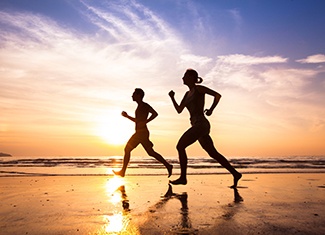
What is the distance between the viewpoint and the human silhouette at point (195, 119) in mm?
6395

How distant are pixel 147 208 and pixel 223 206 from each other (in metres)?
1.01

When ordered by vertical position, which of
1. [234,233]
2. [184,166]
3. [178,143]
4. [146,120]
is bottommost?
[234,233]

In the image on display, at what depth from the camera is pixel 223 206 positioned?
13.9 ft

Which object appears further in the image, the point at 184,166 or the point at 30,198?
the point at 184,166

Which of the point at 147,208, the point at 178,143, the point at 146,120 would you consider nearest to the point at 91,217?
the point at 147,208

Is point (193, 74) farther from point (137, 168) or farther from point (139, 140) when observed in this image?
point (137, 168)

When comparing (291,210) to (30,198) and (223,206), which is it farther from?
(30,198)

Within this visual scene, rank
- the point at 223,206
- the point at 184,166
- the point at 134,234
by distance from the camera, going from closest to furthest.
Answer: the point at 134,234 < the point at 223,206 < the point at 184,166

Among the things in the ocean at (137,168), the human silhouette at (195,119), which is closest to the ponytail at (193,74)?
the human silhouette at (195,119)

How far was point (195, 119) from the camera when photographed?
→ 645 centimetres

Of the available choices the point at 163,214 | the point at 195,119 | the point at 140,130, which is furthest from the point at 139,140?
the point at 163,214

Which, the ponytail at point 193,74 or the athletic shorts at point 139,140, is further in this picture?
the athletic shorts at point 139,140

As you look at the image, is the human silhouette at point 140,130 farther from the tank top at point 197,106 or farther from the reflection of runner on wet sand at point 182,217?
the reflection of runner on wet sand at point 182,217

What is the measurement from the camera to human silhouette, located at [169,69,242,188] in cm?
639
